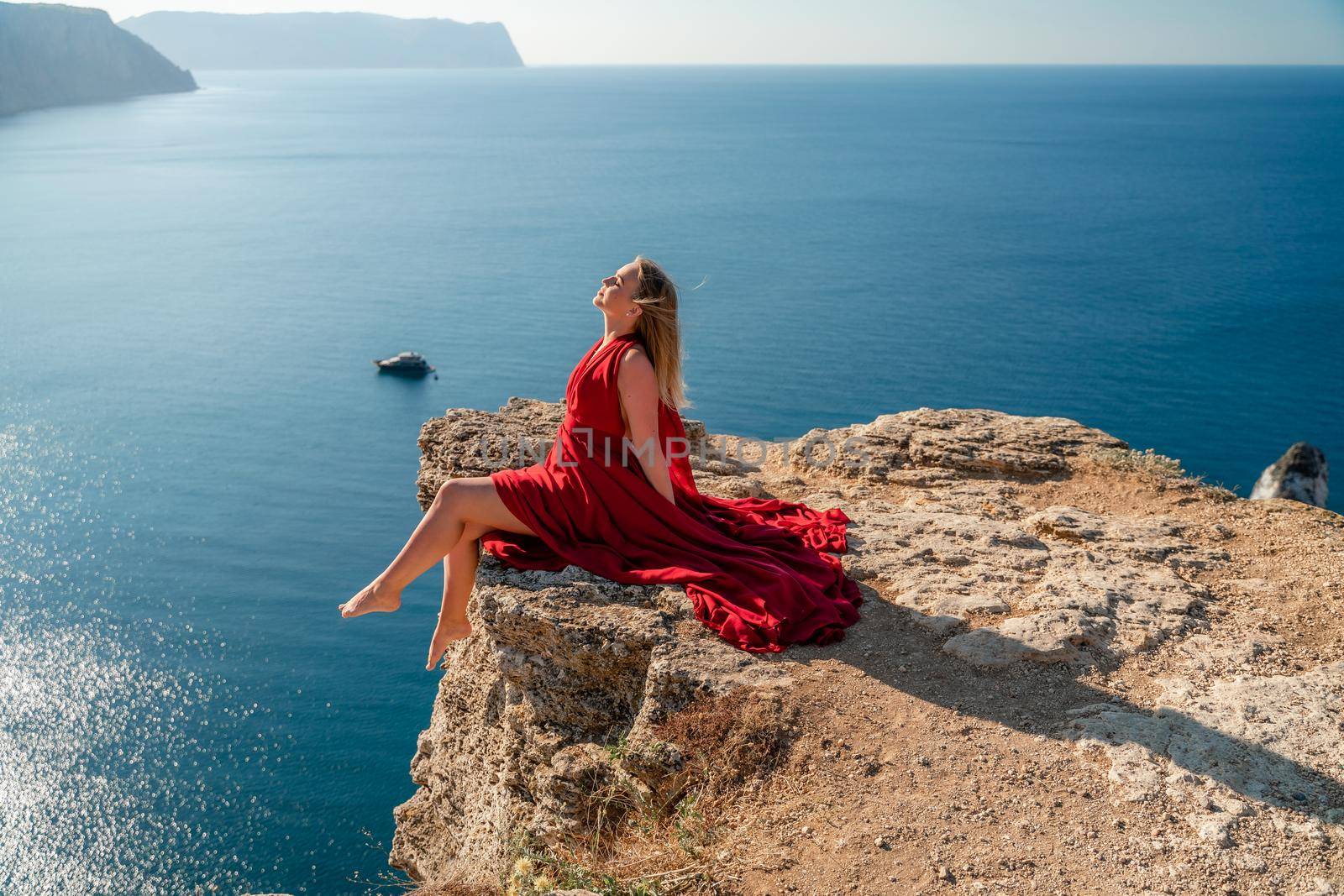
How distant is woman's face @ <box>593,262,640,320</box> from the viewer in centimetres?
658

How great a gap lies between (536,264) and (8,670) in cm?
4255

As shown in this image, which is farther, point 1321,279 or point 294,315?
point 1321,279

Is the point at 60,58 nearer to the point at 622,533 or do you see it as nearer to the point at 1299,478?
the point at 1299,478

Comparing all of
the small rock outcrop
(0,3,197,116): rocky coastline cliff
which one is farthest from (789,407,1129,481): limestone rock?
(0,3,197,116): rocky coastline cliff

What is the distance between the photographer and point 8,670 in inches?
1099

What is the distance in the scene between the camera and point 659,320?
6617 mm

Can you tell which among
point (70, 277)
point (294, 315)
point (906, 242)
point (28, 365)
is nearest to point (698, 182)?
point (906, 242)

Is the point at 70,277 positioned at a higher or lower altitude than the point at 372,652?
higher

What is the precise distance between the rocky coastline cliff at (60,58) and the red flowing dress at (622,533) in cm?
18529

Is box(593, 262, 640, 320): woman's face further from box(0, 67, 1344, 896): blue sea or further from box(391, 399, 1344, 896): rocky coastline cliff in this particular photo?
box(0, 67, 1344, 896): blue sea

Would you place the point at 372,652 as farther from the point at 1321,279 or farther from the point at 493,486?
the point at 1321,279

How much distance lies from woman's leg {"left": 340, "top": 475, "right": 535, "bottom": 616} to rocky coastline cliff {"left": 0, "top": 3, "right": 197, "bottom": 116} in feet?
607

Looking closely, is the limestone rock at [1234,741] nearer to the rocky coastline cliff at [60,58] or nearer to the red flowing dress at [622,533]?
the red flowing dress at [622,533]

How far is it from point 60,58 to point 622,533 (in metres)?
206
